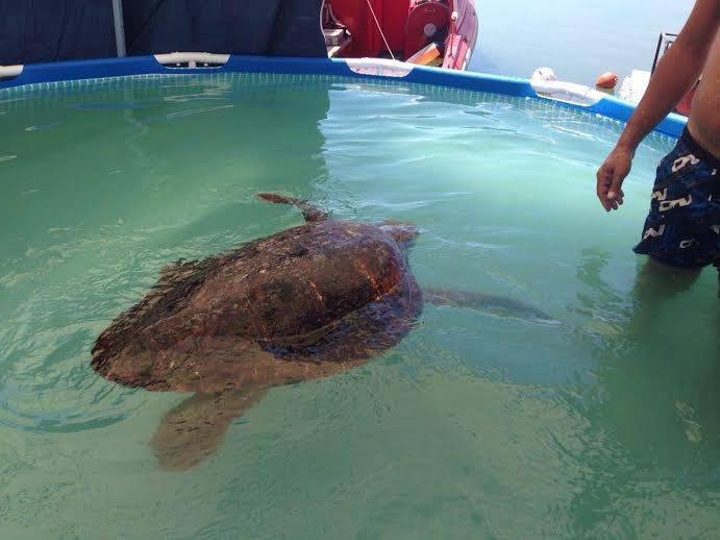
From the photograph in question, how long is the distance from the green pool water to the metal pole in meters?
2.51

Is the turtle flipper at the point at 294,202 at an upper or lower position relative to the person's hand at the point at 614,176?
lower

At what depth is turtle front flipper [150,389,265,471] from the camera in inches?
76.7

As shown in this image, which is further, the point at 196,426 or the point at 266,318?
the point at 266,318

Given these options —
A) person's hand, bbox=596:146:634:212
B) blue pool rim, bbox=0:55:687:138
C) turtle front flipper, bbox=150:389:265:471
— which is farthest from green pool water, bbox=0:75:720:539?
blue pool rim, bbox=0:55:687:138

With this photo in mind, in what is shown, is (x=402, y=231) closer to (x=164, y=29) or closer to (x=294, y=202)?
(x=294, y=202)

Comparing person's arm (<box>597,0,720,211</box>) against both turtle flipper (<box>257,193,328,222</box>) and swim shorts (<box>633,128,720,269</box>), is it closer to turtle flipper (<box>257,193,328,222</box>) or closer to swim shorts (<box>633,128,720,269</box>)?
swim shorts (<box>633,128,720,269</box>)

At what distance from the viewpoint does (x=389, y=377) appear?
240cm

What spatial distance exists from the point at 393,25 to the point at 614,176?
806 cm

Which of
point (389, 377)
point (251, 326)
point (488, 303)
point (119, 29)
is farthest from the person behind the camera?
point (119, 29)

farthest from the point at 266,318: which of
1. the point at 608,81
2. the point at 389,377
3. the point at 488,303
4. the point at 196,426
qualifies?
the point at 608,81

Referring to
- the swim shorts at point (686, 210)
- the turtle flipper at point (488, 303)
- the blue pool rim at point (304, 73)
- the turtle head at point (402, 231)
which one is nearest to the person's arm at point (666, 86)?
the swim shorts at point (686, 210)

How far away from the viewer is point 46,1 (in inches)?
248

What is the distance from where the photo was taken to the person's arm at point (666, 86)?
2.39 meters

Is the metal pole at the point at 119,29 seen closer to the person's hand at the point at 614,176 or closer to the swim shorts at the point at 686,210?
the person's hand at the point at 614,176
